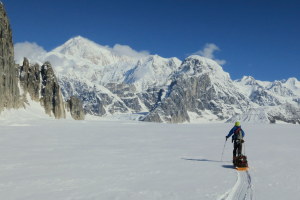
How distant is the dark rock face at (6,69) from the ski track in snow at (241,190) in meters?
92.7

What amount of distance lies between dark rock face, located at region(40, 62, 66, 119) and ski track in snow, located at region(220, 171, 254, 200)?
15119 cm

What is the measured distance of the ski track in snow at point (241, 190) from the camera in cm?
1101

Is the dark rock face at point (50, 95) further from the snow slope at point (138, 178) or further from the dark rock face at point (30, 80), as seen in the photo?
the snow slope at point (138, 178)

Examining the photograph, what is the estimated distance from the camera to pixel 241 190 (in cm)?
1212

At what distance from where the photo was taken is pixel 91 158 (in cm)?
2119

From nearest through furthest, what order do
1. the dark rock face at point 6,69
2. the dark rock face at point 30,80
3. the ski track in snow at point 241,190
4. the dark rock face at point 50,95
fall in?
the ski track in snow at point 241,190 → the dark rock face at point 6,69 → the dark rock face at point 30,80 → the dark rock face at point 50,95

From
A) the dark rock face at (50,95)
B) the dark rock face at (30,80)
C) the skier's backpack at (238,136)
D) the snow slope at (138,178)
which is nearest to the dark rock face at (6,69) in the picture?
the dark rock face at (30,80)

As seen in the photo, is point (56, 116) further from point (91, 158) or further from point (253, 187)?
point (253, 187)

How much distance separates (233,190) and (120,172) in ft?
18.4

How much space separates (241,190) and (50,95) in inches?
6307

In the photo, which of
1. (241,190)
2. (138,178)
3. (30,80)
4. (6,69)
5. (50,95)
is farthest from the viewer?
(50,95)

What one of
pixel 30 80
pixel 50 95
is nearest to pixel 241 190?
pixel 30 80

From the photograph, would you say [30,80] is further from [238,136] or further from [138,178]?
[138,178]

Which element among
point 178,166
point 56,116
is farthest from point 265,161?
point 56,116
